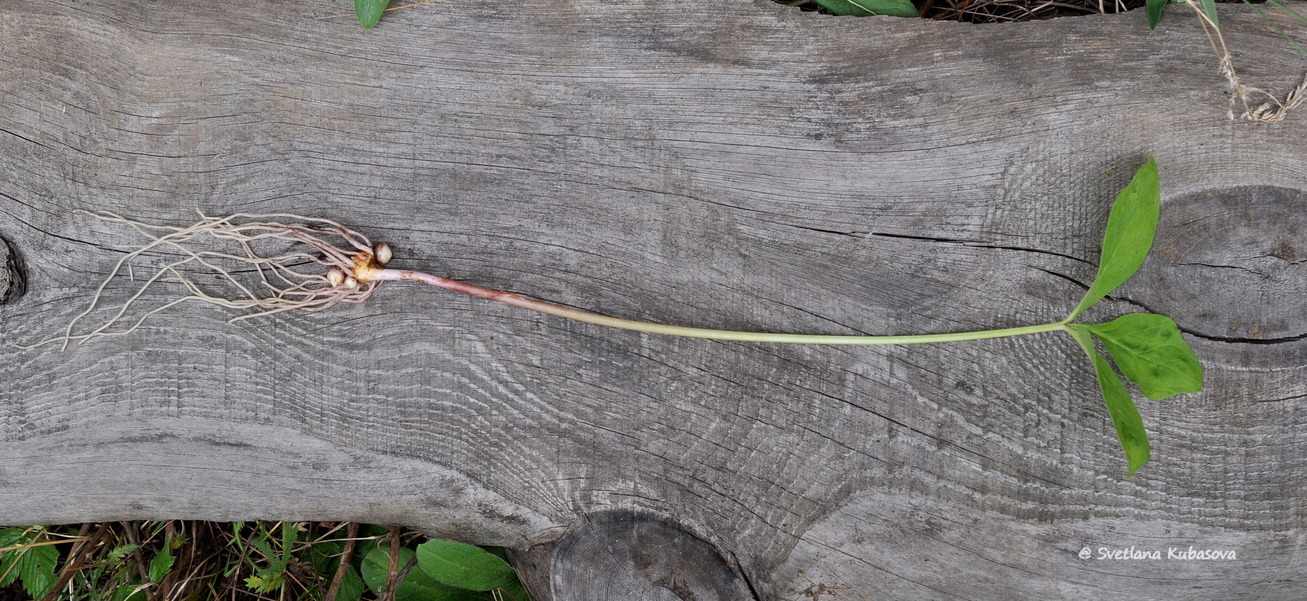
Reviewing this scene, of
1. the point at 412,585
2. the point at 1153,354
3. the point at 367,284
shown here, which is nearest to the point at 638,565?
the point at 412,585

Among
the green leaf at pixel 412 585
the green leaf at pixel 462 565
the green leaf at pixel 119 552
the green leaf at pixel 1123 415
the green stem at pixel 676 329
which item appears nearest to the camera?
the green leaf at pixel 1123 415

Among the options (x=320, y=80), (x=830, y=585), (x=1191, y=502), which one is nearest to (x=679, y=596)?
(x=830, y=585)

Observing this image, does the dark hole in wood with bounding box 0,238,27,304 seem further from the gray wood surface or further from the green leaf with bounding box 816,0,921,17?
the green leaf with bounding box 816,0,921,17

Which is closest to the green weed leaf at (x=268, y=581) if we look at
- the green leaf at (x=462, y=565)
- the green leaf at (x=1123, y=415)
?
the green leaf at (x=462, y=565)

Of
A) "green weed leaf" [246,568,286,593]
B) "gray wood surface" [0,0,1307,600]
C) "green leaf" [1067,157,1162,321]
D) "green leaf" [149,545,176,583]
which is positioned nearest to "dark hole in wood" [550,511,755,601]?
"gray wood surface" [0,0,1307,600]

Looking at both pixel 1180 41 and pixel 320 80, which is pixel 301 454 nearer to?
pixel 320 80

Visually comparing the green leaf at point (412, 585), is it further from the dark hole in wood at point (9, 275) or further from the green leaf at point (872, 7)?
the green leaf at point (872, 7)
